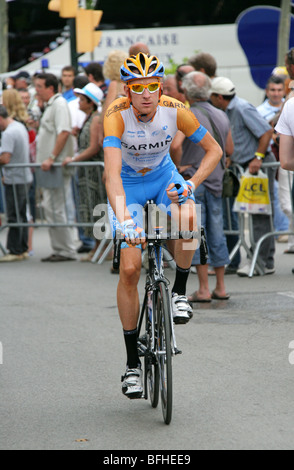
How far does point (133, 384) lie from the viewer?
538cm

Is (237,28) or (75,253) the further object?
(237,28)

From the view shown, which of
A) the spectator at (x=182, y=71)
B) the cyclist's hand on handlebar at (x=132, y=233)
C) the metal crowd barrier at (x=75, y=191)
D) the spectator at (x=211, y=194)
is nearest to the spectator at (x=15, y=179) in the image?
the metal crowd barrier at (x=75, y=191)

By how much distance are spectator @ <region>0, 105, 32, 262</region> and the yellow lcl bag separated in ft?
11.7

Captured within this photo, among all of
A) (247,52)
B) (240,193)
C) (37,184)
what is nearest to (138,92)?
(240,193)

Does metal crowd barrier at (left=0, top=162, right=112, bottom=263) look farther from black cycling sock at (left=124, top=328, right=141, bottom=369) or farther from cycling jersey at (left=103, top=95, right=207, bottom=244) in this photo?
black cycling sock at (left=124, top=328, right=141, bottom=369)

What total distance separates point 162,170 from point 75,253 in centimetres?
735

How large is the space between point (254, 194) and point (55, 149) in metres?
3.16

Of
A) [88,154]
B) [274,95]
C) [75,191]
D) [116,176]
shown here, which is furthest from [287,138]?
[274,95]

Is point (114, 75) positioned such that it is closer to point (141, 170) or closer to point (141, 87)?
point (141, 170)

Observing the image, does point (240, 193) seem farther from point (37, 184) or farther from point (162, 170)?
point (162, 170)

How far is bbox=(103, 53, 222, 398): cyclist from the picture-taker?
209 inches

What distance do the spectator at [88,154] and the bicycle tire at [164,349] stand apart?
6.38 metres

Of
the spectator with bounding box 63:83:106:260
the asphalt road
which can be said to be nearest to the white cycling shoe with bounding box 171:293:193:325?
the asphalt road

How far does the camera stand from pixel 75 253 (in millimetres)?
12953
